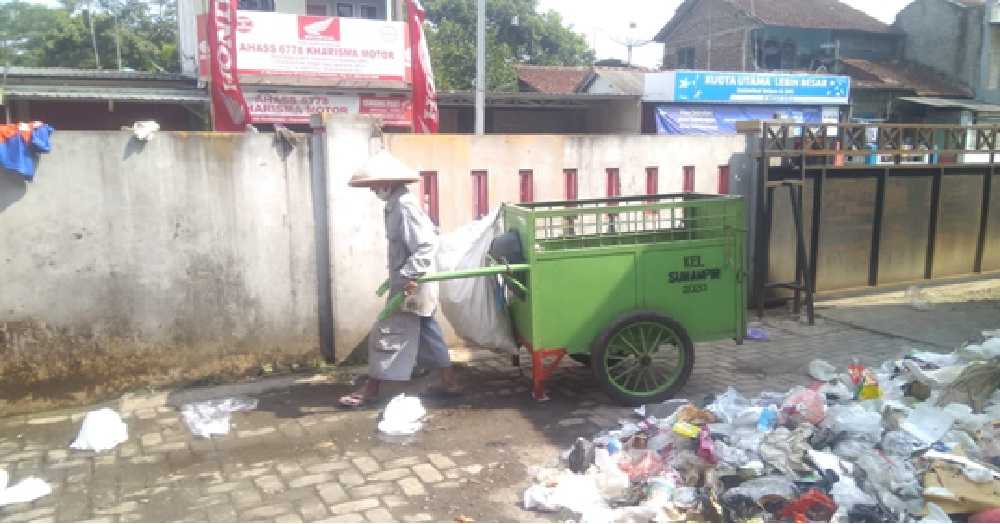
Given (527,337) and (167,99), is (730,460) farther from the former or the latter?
(167,99)

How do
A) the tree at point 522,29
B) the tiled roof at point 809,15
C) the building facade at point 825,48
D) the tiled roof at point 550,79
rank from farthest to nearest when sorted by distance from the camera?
the tree at point 522,29, the tiled roof at point 809,15, the building facade at point 825,48, the tiled roof at point 550,79

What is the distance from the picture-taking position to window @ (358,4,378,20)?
21141 millimetres

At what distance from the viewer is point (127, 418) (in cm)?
511

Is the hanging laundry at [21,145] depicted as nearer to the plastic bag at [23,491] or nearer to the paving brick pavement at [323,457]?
the paving brick pavement at [323,457]

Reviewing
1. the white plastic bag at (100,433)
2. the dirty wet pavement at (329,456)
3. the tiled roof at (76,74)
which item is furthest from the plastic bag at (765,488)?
the tiled roof at (76,74)

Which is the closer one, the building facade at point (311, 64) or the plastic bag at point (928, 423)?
the plastic bag at point (928, 423)

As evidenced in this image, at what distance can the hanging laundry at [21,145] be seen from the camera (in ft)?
16.5

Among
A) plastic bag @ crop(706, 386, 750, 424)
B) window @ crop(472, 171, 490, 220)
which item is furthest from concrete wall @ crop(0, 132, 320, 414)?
plastic bag @ crop(706, 386, 750, 424)

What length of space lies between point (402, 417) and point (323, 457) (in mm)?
611

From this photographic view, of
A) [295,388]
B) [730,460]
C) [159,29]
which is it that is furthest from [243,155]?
[159,29]

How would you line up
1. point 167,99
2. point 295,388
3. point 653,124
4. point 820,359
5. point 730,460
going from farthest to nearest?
point 653,124
point 167,99
point 820,359
point 295,388
point 730,460

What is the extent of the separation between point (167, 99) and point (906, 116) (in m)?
25.4

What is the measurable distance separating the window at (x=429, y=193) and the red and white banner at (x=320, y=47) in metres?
9.51

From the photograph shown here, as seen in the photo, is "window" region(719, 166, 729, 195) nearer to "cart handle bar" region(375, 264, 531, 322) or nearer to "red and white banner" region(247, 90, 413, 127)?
"cart handle bar" region(375, 264, 531, 322)
